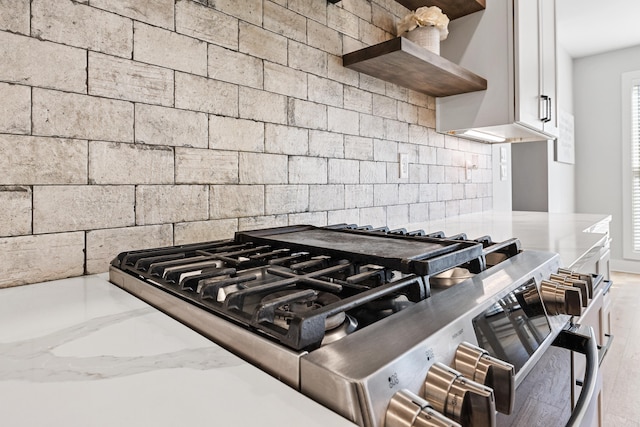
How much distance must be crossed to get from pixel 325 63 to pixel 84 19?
0.88m

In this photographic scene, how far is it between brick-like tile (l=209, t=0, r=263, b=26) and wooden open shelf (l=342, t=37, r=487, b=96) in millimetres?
447

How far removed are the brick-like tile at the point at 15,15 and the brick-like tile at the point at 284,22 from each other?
2.26 feet

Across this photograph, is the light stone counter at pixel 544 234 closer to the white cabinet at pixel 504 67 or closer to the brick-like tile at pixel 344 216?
the brick-like tile at pixel 344 216

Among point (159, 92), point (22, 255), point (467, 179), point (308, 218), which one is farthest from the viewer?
point (467, 179)

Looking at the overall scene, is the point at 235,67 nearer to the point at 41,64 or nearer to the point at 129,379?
the point at 41,64

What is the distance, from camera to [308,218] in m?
1.51

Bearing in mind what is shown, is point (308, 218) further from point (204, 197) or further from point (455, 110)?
point (455, 110)

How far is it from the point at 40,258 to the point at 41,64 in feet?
1.47

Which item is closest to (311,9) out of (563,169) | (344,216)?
(344,216)

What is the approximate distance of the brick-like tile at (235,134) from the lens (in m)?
1.20

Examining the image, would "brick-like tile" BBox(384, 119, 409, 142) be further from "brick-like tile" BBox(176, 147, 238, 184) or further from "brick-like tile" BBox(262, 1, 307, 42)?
"brick-like tile" BBox(176, 147, 238, 184)

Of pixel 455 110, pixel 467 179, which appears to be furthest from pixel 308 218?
Result: pixel 467 179

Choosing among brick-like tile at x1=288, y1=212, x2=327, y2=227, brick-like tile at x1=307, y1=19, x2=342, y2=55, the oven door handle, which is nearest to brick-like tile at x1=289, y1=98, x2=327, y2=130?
brick-like tile at x1=307, y1=19, x2=342, y2=55

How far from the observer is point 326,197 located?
5.21ft
